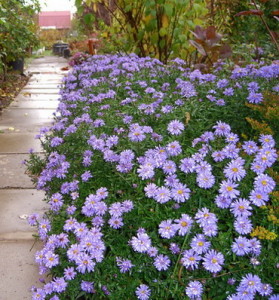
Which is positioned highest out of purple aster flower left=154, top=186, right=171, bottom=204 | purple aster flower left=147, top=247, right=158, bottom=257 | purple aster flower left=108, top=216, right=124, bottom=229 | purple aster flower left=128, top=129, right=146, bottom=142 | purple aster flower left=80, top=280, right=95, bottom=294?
purple aster flower left=128, top=129, right=146, bottom=142

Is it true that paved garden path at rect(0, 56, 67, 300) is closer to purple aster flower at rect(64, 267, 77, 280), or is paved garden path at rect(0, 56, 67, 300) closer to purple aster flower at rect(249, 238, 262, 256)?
purple aster flower at rect(64, 267, 77, 280)

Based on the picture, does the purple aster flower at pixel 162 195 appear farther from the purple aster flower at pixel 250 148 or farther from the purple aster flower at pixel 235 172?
the purple aster flower at pixel 250 148

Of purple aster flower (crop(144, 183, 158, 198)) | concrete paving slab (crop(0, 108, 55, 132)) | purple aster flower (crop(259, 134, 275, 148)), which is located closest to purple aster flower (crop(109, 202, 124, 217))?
purple aster flower (crop(144, 183, 158, 198))

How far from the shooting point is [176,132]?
192 centimetres

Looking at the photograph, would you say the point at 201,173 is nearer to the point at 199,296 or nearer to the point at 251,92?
the point at 199,296

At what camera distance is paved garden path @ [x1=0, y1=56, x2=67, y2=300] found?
1949mm

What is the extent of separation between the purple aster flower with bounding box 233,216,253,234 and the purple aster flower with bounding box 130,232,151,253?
12.5 inches

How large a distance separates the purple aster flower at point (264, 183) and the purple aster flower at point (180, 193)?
259mm

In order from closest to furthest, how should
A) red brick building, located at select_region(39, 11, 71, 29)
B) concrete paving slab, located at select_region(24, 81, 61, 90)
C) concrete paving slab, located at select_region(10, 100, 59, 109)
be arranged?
concrete paving slab, located at select_region(10, 100, 59, 109) < concrete paving slab, located at select_region(24, 81, 61, 90) < red brick building, located at select_region(39, 11, 71, 29)

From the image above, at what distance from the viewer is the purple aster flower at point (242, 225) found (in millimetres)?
1467

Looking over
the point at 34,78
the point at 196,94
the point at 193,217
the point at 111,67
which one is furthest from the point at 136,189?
the point at 34,78

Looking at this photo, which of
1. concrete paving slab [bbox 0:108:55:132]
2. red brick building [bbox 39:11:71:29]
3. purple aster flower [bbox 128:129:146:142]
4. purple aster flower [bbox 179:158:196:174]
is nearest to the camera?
purple aster flower [bbox 179:158:196:174]

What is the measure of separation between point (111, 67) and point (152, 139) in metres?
1.71

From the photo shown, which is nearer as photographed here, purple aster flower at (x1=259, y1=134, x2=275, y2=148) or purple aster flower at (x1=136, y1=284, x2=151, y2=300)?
purple aster flower at (x1=136, y1=284, x2=151, y2=300)
